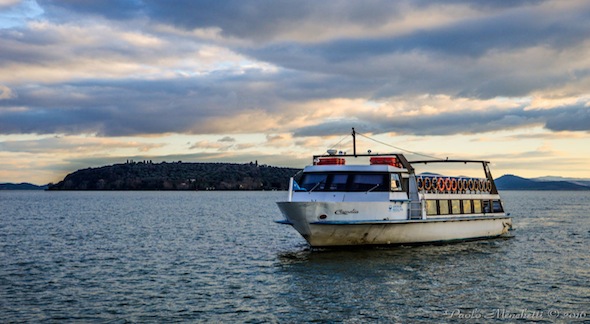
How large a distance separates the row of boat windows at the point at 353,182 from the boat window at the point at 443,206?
4327 mm

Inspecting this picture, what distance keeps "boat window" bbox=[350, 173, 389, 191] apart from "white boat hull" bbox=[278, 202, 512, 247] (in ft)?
6.46

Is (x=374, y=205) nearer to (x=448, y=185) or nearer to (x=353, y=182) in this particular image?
(x=353, y=182)

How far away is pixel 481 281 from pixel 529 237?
22.6 meters

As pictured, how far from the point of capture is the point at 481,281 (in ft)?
88.4

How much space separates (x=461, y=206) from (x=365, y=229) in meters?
11.0

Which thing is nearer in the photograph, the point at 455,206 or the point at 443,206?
the point at 443,206

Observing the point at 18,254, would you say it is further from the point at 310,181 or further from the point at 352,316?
the point at 352,316

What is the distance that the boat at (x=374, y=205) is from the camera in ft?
107

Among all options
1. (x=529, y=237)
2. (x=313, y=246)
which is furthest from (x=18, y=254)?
(x=529, y=237)

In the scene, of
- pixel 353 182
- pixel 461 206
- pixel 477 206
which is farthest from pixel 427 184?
pixel 477 206

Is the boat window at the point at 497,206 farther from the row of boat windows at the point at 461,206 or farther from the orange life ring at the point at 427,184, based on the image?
the orange life ring at the point at 427,184

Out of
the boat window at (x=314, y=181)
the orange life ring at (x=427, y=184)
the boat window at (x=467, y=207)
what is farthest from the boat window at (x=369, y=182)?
the boat window at (x=467, y=207)

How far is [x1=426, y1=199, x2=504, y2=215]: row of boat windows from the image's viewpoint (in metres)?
37.9

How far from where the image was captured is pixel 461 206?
41219 mm
